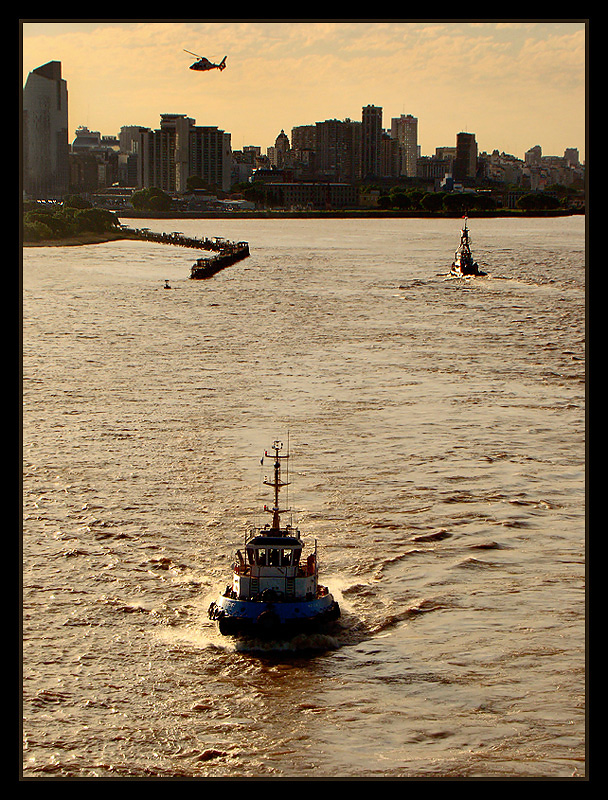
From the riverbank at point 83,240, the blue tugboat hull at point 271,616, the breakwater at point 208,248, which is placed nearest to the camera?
the blue tugboat hull at point 271,616

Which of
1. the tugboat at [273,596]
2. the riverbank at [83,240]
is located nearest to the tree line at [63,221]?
the riverbank at [83,240]

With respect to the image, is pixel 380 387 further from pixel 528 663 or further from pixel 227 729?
pixel 227 729

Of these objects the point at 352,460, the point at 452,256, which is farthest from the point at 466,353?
the point at 452,256

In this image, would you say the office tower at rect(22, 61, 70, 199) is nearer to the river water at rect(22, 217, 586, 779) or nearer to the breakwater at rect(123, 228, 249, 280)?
the breakwater at rect(123, 228, 249, 280)

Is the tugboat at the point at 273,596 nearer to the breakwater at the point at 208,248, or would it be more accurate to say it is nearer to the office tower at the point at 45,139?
the breakwater at the point at 208,248

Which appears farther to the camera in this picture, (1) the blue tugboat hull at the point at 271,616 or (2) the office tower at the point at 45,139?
(2) the office tower at the point at 45,139

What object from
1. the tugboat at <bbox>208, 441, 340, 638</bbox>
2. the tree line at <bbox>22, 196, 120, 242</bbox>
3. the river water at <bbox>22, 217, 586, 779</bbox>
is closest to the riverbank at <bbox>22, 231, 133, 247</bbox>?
the tree line at <bbox>22, 196, 120, 242</bbox>

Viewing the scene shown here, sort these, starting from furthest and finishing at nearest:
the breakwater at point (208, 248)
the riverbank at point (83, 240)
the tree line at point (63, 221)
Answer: the riverbank at point (83, 240) → the tree line at point (63, 221) → the breakwater at point (208, 248)
